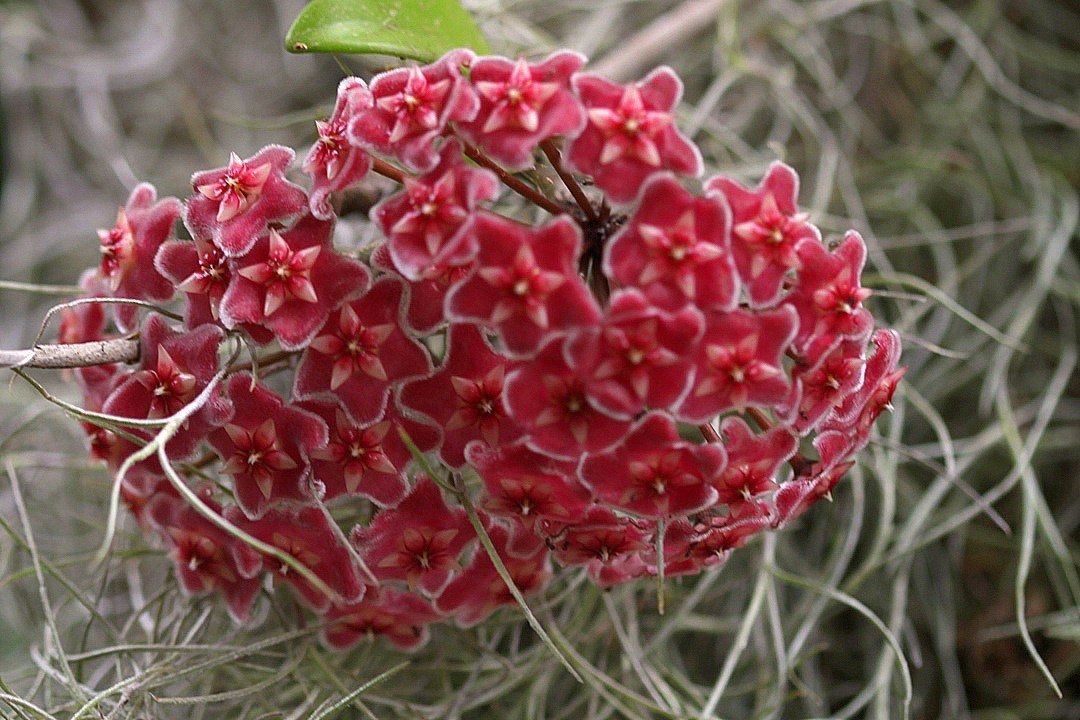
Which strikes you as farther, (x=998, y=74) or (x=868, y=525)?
(x=998, y=74)

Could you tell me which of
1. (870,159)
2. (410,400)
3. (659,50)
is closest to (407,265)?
(410,400)

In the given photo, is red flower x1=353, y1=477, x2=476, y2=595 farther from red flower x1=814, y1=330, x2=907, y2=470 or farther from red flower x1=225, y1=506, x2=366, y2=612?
red flower x1=814, y1=330, x2=907, y2=470

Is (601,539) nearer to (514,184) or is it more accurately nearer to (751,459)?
Answer: (751,459)

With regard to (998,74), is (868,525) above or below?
below

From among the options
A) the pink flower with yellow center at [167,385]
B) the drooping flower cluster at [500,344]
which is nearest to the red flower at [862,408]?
the drooping flower cluster at [500,344]

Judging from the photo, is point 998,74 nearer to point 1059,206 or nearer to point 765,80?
point 1059,206

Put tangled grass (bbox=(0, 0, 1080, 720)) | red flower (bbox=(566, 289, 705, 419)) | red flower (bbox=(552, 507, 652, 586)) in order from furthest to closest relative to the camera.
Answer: tangled grass (bbox=(0, 0, 1080, 720)) < red flower (bbox=(552, 507, 652, 586)) < red flower (bbox=(566, 289, 705, 419))

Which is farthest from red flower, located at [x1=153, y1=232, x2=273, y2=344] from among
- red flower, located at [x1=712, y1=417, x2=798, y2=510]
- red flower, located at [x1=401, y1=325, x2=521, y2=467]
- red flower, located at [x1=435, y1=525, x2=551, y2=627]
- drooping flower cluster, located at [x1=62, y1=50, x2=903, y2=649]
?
red flower, located at [x1=712, y1=417, x2=798, y2=510]
